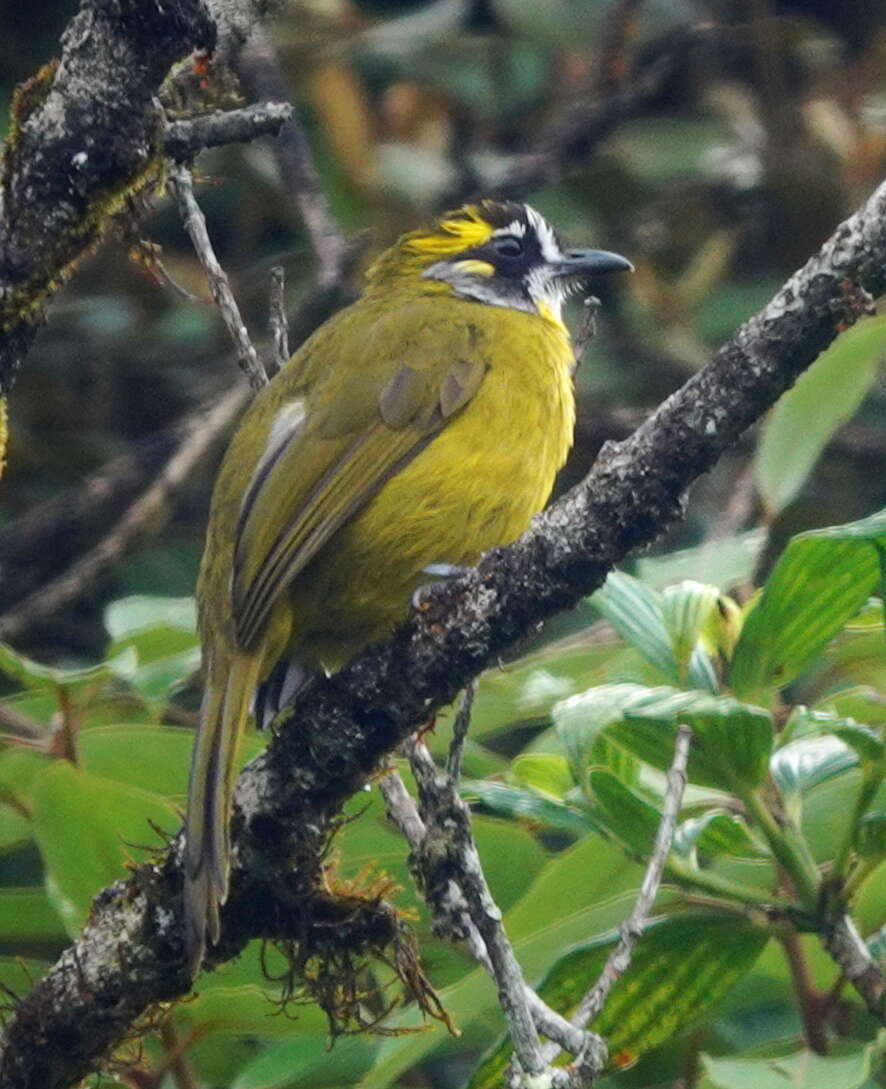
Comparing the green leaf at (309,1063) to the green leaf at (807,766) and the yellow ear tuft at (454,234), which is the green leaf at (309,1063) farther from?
the yellow ear tuft at (454,234)

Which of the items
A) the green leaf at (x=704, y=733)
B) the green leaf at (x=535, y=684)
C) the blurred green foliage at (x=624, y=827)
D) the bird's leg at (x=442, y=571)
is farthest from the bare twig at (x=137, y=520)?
the green leaf at (x=704, y=733)

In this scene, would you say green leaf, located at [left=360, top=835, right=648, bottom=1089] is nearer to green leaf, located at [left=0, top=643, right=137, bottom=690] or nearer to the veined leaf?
the veined leaf

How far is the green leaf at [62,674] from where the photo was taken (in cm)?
281

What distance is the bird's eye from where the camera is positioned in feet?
13.9

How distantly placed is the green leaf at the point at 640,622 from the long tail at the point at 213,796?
0.57m

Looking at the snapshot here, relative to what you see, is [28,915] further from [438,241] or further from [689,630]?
[438,241]

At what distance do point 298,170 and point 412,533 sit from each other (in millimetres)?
1639

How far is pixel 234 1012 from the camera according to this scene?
2688 mm

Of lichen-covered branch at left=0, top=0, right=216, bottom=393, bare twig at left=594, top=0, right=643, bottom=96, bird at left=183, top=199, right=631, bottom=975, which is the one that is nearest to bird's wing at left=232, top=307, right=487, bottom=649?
bird at left=183, top=199, right=631, bottom=975

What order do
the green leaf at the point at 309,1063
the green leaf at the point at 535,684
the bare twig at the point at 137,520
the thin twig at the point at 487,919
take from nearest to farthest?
the thin twig at the point at 487,919
the green leaf at the point at 309,1063
the green leaf at the point at 535,684
the bare twig at the point at 137,520

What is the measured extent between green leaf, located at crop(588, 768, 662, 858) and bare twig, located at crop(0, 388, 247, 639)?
2.24 meters

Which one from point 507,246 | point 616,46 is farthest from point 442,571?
point 616,46

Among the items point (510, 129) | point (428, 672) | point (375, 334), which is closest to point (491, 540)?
point (375, 334)

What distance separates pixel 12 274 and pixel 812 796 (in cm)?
133
